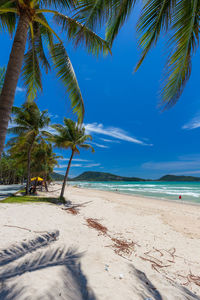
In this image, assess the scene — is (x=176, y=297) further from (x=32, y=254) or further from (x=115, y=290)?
(x=32, y=254)

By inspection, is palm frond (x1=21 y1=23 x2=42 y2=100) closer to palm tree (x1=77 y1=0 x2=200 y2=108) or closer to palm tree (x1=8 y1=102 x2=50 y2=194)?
palm tree (x1=77 y1=0 x2=200 y2=108)

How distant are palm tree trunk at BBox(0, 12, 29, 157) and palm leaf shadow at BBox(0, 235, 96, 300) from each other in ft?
6.49

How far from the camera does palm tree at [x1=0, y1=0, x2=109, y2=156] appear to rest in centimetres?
266

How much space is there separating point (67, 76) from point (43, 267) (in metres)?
4.46

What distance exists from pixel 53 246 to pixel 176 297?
258cm

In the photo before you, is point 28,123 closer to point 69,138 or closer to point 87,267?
point 69,138

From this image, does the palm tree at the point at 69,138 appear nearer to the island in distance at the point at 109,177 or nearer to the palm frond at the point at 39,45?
the palm frond at the point at 39,45

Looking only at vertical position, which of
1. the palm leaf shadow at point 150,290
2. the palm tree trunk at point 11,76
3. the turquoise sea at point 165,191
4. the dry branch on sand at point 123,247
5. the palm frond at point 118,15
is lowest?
the turquoise sea at point 165,191

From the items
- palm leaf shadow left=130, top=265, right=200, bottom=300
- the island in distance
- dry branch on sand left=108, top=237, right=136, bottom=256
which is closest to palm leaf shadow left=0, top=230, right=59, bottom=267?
dry branch on sand left=108, top=237, right=136, bottom=256

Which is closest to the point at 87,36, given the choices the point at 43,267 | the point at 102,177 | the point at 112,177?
the point at 43,267

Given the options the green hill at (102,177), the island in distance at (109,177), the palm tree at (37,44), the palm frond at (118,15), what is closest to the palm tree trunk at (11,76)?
the palm tree at (37,44)

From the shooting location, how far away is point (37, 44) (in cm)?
444

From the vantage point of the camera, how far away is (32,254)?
273 centimetres

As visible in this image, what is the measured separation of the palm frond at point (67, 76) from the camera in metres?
3.93
